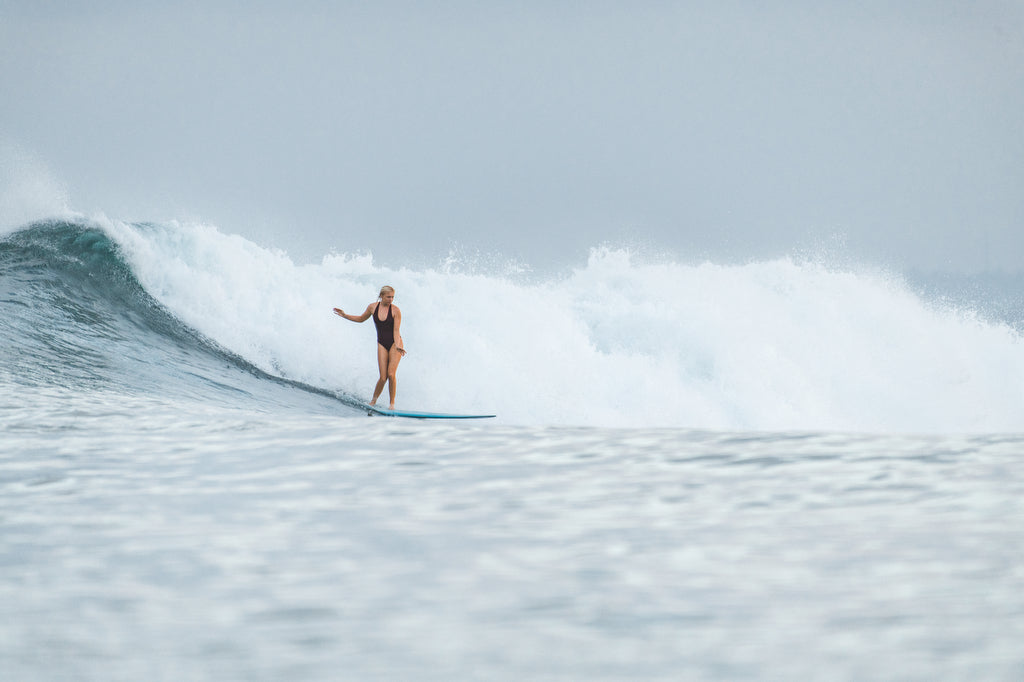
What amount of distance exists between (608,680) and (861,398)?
1545 centimetres

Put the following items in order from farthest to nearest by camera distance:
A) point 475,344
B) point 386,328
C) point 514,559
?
point 475,344, point 386,328, point 514,559

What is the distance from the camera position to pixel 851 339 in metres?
18.2

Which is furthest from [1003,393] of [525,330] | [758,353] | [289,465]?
[289,465]

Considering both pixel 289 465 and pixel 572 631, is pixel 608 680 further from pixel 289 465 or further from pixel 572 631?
pixel 289 465

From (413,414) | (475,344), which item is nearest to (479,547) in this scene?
(413,414)

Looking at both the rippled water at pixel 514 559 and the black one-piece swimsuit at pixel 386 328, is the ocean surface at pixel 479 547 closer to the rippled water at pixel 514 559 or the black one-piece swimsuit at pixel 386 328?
the rippled water at pixel 514 559

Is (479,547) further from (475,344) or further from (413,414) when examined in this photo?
(475,344)

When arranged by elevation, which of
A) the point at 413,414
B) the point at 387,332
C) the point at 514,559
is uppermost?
the point at 387,332

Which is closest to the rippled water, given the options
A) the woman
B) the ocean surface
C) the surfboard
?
the ocean surface

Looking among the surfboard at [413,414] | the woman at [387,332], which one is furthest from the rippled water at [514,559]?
the woman at [387,332]

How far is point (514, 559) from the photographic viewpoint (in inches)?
126

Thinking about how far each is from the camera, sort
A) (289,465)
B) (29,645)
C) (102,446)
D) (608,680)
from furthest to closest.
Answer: (102,446) < (289,465) < (29,645) < (608,680)

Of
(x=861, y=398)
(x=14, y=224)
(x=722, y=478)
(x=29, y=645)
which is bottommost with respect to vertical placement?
(x=29, y=645)

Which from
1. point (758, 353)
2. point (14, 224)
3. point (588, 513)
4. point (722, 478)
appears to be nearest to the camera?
point (588, 513)
